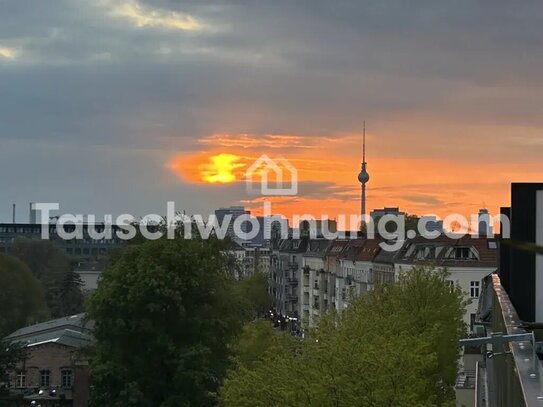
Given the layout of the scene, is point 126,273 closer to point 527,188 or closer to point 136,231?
A: point 136,231

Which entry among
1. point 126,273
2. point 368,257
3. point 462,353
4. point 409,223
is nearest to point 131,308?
point 126,273

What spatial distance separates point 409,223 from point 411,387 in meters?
138

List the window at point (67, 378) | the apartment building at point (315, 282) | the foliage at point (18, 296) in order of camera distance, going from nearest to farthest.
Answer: the window at point (67, 378)
the foliage at point (18, 296)
the apartment building at point (315, 282)

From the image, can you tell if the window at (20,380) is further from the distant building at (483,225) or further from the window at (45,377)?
the distant building at (483,225)

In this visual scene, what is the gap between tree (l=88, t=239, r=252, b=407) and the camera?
140ft

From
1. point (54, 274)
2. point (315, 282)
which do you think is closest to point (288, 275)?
point (315, 282)

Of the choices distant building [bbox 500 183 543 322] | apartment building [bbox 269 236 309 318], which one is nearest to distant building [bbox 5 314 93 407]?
distant building [bbox 500 183 543 322]

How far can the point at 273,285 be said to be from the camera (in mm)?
163375

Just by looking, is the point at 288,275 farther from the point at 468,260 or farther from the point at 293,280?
the point at 468,260

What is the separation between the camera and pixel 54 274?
527 feet

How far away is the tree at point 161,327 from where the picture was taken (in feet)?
140

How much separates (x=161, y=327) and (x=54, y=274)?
393ft

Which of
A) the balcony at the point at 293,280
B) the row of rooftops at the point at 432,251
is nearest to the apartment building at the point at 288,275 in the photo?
the balcony at the point at 293,280

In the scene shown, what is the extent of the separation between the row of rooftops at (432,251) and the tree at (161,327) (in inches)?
581
